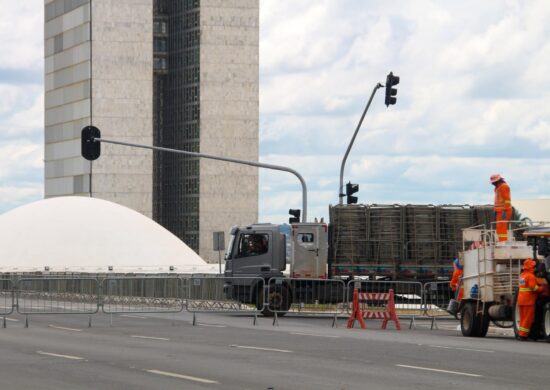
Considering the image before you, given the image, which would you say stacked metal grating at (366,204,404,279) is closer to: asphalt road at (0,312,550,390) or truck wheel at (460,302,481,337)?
asphalt road at (0,312,550,390)

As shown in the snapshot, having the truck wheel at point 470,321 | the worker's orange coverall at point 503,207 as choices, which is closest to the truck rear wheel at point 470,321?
the truck wheel at point 470,321

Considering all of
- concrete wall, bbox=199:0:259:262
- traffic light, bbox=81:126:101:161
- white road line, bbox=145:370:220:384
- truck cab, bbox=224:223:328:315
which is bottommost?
white road line, bbox=145:370:220:384

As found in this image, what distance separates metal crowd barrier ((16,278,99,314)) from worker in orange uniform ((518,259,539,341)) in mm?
10964

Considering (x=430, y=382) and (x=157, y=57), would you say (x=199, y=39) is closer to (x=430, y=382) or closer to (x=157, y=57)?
(x=157, y=57)

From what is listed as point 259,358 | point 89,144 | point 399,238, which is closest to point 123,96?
point 89,144

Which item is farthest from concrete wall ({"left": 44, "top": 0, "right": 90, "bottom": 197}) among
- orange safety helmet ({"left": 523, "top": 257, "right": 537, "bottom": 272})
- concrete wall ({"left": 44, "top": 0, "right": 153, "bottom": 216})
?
orange safety helmet ({"left": 523, "top": 257, "right": 537, "bottom": 272})

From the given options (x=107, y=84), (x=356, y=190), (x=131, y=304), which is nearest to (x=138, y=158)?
(x=107, y=84)

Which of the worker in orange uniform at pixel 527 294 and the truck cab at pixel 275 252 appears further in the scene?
the truck cab at pixel 275 252

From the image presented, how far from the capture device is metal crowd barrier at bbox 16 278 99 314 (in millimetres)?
33219

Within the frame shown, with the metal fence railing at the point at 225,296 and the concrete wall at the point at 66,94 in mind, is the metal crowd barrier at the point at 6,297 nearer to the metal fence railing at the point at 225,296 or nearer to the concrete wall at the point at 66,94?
the metal fence railing at the point at 225,296

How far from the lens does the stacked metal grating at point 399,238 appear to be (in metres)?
39.6

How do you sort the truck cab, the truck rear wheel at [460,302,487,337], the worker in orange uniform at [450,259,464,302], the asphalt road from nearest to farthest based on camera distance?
the asphalt road
the truck rear wheel at [460,302,487,337]
the worker in orange uniform at [450,259,464,302]
the truck cab

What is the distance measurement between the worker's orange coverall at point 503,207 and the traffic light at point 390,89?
18509mm

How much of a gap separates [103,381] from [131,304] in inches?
818
